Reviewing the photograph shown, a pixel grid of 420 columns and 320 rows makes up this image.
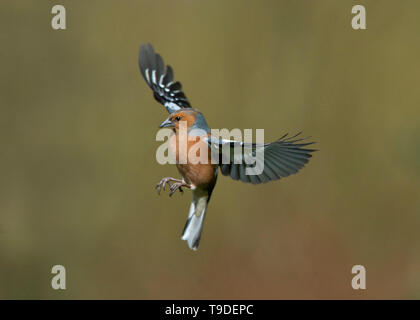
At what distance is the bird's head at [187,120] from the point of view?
6.66 feet

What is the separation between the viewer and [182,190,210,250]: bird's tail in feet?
7.43

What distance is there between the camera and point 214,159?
2.02 meters

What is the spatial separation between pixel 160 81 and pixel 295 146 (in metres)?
0.92

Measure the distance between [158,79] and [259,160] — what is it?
2.64 ft

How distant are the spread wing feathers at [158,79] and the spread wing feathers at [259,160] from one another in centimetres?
65

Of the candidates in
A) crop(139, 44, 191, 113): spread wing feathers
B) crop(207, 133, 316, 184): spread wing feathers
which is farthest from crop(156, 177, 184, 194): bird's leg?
crop(139, 44, 191, 113): spread wing feathers

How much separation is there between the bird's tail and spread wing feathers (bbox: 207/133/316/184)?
0.31 meters

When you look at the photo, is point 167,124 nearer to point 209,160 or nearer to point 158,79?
point 209,160

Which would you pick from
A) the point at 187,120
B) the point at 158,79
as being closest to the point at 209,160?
the point at 187,120

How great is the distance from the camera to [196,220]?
7.57 feet

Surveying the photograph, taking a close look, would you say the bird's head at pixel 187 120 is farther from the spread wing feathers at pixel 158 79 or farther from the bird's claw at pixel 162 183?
the spread wing feathers at pixel 158 79

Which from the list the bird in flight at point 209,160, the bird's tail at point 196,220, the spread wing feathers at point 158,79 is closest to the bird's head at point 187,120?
the bird in flight at point 209,160

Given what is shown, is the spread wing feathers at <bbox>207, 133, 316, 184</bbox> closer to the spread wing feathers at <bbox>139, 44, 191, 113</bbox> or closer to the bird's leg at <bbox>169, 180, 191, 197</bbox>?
the bird's leg at <bbox>169, 180, 191, 197</bbox>

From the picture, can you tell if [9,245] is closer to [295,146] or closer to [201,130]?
[201,130]
